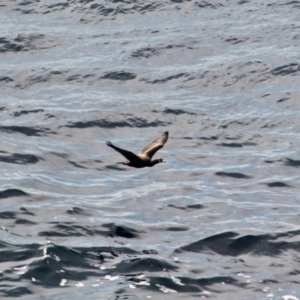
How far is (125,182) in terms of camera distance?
26.0 meters

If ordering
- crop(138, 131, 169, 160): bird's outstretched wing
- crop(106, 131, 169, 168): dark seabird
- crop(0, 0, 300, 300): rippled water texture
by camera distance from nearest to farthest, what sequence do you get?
crop(0, 0, 300, 300): rippled water texture
crop(106, 131, 169, 168): dark seabird
crop(138, 131, 169, 160): bird's outstretched wing

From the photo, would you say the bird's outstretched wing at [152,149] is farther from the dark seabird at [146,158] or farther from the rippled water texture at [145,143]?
the rippled water texture at [145,143]

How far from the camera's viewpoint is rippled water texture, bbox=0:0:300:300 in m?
19.9

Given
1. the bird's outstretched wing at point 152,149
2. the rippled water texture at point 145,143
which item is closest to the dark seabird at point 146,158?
the bird's outstretched wing at point 152,149

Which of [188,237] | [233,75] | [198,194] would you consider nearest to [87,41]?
[233,75]

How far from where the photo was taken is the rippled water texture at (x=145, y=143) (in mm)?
19922

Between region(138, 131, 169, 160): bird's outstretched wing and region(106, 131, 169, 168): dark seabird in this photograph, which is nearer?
region(106, 131, 169, 168): dark seabird

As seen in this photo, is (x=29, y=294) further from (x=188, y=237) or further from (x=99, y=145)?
(x=99, y=145)

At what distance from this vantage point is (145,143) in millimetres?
28844

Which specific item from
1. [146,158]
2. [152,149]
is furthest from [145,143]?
[146,158]

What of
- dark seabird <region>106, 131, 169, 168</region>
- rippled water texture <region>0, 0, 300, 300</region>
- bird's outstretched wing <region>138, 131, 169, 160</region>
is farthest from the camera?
bird's outstretched wing <region>138, 131, 169, 160</region>

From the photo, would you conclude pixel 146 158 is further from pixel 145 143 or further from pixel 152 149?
pixel 145 143

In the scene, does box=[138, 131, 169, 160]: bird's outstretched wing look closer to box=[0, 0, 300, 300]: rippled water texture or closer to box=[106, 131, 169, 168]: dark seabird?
box=[106, 131, 169, 168]: dark seabird

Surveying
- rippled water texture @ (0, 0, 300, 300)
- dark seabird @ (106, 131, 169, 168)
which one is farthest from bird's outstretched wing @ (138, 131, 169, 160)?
rippled water texture @ (0, 0, 300, 300)
